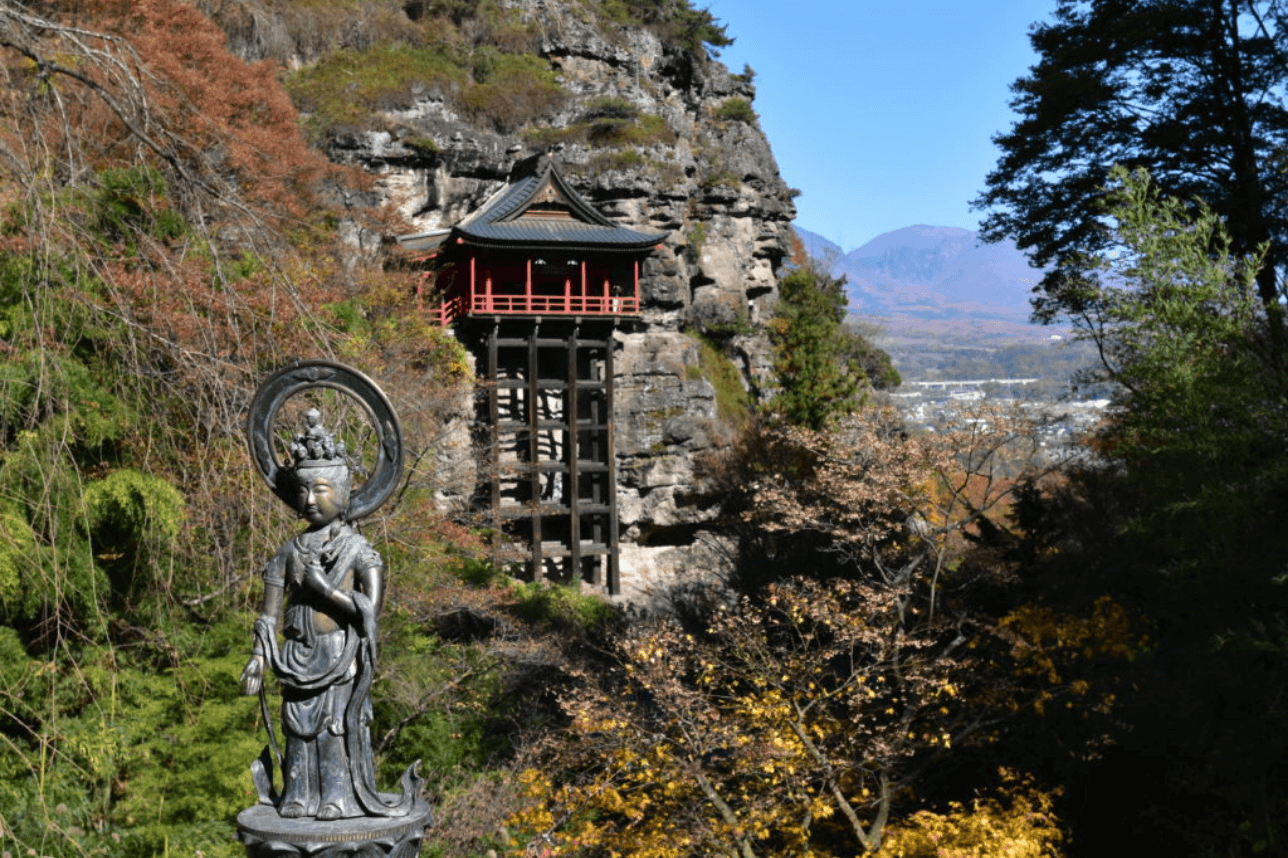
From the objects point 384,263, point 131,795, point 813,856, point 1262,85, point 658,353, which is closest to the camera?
point 131,795

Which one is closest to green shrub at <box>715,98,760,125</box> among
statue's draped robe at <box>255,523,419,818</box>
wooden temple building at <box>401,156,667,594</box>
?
wooden temple building at <box>401,156,667,594</box>

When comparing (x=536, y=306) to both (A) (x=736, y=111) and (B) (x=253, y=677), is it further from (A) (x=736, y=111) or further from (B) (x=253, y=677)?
(B) (x=253, y=677)

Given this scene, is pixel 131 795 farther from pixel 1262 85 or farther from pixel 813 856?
pixel 1262 85

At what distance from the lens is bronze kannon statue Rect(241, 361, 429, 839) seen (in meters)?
3.88

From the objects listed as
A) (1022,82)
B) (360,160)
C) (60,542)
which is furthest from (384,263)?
(60,542)

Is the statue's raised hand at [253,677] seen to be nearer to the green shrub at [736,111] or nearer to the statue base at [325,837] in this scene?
the statue base at [325,837]

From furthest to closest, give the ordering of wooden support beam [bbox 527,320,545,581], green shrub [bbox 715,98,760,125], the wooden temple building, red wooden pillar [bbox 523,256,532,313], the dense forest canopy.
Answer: green shrub [bbox 715,98,760,125], red wooden pillar [bbox 523,256,532,313], the wooden temple building, wooden support beam [bbox 527,320,545,581], the dense forest canopy

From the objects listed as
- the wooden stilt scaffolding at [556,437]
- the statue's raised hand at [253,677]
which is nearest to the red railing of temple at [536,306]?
the wooden stilt scaffolding at [556,437]

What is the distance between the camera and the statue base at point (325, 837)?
3.77m

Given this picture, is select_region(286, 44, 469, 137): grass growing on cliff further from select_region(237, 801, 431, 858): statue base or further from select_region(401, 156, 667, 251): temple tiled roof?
select_region(237, 801, 431, 858): statue base

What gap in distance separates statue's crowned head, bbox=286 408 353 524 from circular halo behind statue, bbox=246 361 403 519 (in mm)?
65

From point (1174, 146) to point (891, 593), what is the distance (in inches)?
339

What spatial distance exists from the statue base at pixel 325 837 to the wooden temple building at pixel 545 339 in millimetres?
17895

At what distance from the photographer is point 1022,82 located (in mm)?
16719
